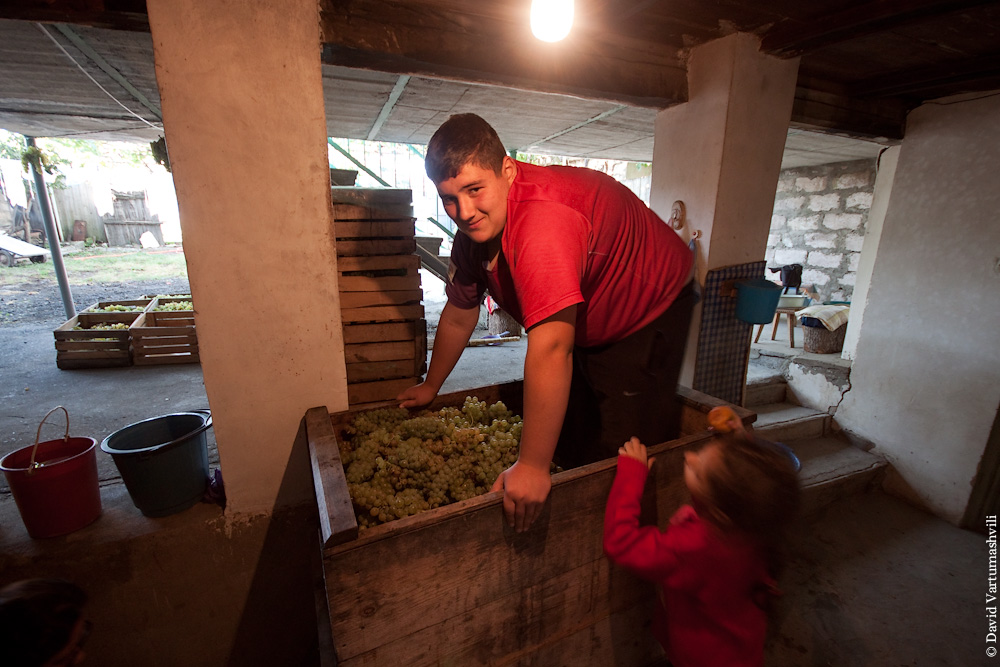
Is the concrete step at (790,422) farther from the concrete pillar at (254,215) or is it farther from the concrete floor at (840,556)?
the concrete pillar at (254,215)

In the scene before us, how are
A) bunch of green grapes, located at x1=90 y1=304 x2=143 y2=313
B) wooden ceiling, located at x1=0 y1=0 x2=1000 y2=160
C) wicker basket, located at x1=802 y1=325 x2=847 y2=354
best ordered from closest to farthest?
wooden ceiling, located at x1=0 y1=0 x2=1000 y2=160
wicker basket, located at x1=802 y1=325 x2=847 y2=354
bunch of green grapes, located at x1=90 y1=304 x2=143 y2=313

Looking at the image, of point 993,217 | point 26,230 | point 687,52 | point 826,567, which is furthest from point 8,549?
point 26,230

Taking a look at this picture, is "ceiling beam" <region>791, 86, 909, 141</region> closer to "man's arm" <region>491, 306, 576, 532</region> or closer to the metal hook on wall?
the metal hook on wall

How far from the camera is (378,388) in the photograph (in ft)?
8.42

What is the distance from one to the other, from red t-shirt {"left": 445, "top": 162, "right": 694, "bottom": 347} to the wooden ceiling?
1.18 metres

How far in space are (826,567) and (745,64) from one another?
11.9 ft

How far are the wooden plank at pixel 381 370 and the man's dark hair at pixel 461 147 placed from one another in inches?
57.3

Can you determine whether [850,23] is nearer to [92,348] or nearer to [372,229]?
[372,229]

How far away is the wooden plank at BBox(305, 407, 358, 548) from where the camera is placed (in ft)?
3.71

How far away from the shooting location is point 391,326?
2564 mm

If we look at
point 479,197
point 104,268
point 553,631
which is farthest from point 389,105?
point 104,268

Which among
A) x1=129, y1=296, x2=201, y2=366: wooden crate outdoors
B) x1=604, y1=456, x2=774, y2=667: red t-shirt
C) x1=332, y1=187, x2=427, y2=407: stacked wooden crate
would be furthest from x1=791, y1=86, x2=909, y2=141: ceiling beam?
x1=129, y1=296, x2=201, y2=366: wooden crate outdoors

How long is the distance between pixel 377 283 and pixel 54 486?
1.69 m

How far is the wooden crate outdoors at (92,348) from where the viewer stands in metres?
4.41
